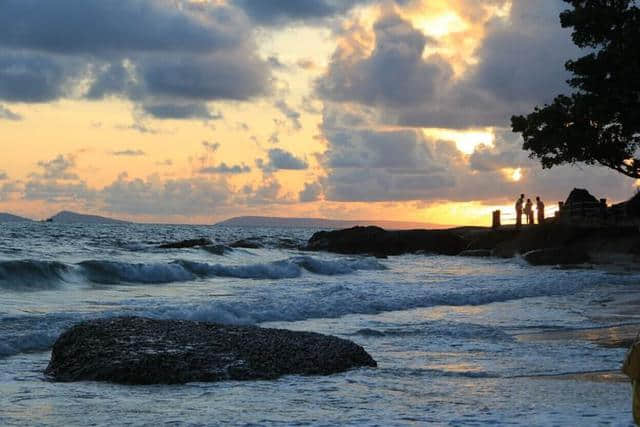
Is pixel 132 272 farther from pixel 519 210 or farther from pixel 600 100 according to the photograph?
pixel 519 210

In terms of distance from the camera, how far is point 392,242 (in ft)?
169

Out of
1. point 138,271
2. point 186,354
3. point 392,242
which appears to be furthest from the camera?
point 392,242

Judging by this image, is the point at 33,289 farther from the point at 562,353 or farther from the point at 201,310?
the point at 562,353

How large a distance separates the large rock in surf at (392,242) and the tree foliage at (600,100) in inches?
741

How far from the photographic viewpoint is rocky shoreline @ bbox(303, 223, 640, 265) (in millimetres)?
34562

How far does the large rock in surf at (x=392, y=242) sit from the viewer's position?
1994 inches

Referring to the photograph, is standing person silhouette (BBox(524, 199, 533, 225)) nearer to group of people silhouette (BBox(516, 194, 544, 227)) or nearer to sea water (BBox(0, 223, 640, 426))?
group of people silhouette (BBox(516, 194, 544, 227))

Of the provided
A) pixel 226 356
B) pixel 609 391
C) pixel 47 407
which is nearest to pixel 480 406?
pixel 609 391

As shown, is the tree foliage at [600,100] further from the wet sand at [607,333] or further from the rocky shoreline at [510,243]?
the wet sand at [607,333]

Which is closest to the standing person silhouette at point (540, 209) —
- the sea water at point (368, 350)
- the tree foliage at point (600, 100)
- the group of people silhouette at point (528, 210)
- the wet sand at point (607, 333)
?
the group of people silhouette at point (528, 210)

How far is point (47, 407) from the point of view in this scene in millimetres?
7004

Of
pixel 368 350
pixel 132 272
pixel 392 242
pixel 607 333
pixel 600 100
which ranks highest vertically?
pixel 600 100

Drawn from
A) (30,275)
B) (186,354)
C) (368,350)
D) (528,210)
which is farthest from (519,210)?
(186,354)

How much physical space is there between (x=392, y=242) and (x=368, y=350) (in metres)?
40.8
